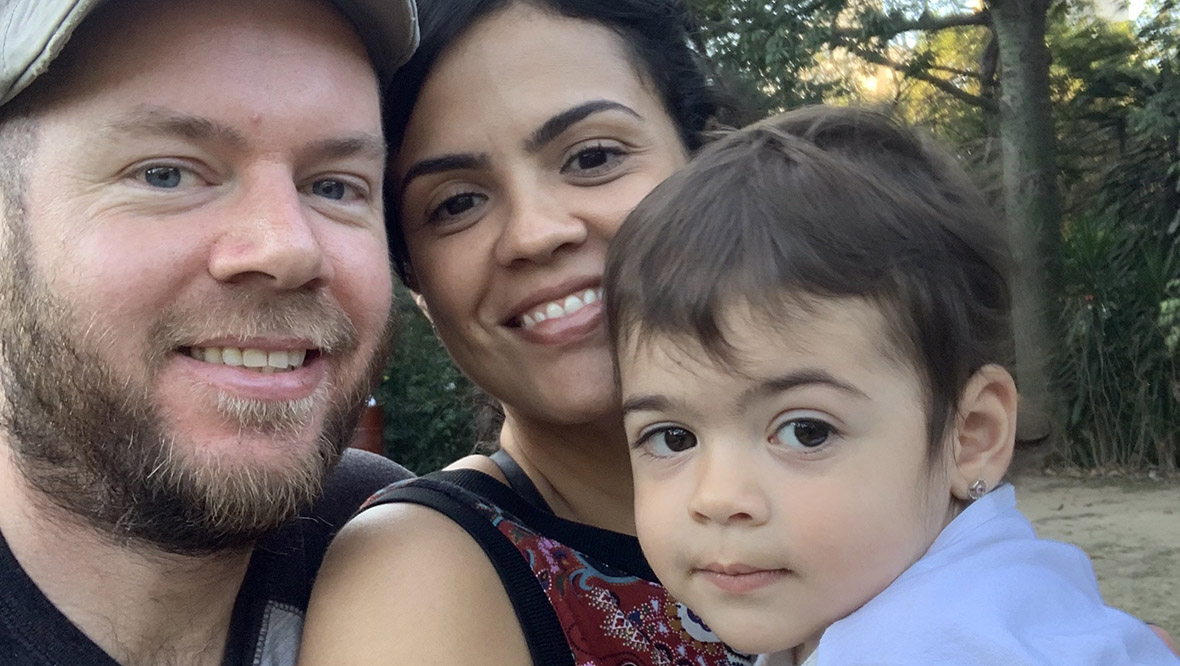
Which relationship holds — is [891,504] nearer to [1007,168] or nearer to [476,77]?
[476,77]

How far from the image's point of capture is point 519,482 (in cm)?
192

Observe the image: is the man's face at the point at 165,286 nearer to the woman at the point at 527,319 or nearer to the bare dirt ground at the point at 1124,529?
the woman at the point at 527,319

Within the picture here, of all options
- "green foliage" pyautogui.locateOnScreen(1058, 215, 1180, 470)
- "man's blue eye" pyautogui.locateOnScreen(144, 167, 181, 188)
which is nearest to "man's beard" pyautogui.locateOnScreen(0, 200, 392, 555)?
"man's blue eye" pyautogui.locateOnScreen(144, 167, 181, 188)

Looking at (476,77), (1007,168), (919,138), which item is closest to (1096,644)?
(919,138)

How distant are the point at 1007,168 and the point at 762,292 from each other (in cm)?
676

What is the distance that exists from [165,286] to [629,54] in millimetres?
983

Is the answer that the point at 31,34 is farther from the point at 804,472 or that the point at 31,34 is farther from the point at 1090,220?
the point at 1090,220

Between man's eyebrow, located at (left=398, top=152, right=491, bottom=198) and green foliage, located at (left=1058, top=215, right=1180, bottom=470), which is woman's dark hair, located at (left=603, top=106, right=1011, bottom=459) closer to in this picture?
man's eyebrow, located at (left=398, top=152, right=491, bottom=198)

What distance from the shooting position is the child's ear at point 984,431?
59.9 inches

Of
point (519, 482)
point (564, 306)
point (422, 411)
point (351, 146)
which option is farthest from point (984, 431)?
point (422, 411)

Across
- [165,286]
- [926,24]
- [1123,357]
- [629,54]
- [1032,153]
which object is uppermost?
[926,24]

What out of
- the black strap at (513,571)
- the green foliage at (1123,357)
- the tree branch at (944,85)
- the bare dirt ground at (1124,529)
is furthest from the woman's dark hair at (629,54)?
the tree branch at (944,85)

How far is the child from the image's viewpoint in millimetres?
1403

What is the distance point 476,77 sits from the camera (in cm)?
181
